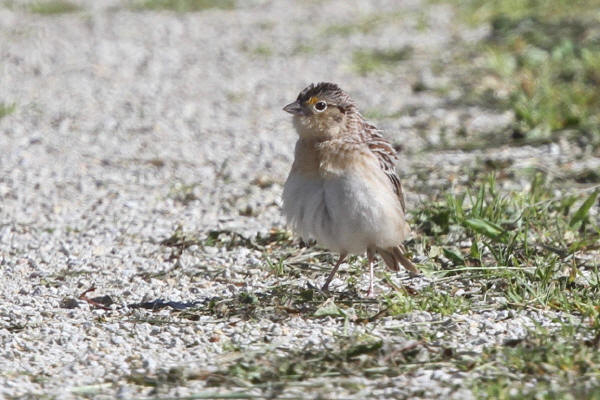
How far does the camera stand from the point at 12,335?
532cm

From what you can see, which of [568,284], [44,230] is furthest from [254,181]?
[568,284]

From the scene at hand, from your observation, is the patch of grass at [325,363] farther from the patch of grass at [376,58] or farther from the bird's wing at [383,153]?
the patch of grass at [376,58]

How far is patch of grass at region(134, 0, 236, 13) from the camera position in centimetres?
1524

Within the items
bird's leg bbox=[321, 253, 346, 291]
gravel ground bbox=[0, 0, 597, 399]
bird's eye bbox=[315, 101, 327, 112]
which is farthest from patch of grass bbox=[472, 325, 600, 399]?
bird's eye bbox=[315, 101, 327, 112]

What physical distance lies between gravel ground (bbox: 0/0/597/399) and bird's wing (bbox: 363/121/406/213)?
1.87 feet

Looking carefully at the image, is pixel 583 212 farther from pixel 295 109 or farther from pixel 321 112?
pixel 295 109

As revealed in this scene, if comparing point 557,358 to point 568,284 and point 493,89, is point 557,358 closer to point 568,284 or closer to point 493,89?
point 568,284

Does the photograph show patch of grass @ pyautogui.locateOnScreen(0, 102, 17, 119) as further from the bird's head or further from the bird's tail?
the bird's tail

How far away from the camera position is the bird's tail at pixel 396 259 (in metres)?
6.27

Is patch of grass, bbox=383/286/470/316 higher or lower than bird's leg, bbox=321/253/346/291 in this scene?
lower

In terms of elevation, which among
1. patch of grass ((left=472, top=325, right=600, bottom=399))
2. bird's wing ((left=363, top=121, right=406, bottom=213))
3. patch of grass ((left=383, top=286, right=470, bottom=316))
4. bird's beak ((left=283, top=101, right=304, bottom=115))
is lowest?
patch of grass ((left=472, top=325, right=600, bottom=399))

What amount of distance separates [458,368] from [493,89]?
6490 mm

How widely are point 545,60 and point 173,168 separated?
14.8ft

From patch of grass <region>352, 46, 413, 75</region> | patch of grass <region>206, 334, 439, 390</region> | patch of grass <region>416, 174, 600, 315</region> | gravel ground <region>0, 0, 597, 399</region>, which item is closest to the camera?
patch of grass <region>206, 334, 439, 390</region>
